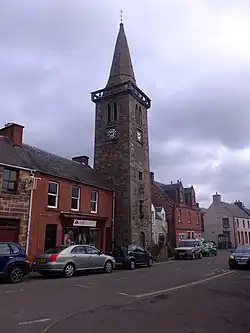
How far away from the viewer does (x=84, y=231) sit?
A: 2730 cm

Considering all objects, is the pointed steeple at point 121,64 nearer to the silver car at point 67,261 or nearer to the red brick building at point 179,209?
the red brick building at point 179,209

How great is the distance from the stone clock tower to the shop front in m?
2.66

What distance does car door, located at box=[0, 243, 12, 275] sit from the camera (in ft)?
46.3

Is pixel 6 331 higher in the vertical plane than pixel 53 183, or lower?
lower

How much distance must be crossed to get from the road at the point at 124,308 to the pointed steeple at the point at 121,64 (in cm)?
2798

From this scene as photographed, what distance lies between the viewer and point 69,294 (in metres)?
11.1

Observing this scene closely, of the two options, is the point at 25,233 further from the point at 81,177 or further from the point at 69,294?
the point at 69,294

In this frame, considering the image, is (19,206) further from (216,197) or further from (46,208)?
(216,197)

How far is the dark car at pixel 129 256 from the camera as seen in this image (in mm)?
22844

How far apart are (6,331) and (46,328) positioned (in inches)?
29.7

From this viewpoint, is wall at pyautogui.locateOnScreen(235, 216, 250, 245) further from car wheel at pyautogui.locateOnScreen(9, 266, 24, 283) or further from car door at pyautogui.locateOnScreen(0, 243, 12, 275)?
car door at pyautogui.locateOnScreen(0, 243, 12, 275)

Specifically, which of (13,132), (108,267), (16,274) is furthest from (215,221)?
(16,274)

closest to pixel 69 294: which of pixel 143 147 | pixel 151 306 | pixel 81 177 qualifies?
pixel 151 306

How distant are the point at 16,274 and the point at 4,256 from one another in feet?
3.21
